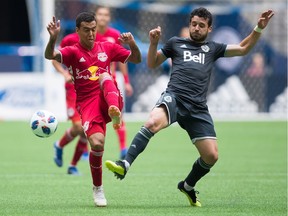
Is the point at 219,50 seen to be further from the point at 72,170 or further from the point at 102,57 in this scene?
the point at 72,170

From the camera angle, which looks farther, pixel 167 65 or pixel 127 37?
pixel 167 65

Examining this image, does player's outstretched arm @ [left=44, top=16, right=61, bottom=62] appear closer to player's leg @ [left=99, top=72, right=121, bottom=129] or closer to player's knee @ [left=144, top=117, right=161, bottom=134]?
player's leg @ [left=99, top=72, right=121, bottom=129]

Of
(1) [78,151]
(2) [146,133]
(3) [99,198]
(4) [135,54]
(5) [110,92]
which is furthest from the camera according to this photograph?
(1) [78,151]

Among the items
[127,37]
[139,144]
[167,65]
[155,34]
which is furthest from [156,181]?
[167,65]

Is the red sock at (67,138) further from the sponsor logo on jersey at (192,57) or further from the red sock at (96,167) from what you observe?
the sponsor logo on jersey at (192,57)

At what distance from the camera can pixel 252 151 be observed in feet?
55.4

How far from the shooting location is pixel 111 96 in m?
9.18

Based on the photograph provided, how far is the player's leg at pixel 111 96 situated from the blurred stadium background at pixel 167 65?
12.9 m

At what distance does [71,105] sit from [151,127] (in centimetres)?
433

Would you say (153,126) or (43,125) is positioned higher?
(153,126)

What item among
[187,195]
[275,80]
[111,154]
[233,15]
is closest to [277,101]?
[275,80]

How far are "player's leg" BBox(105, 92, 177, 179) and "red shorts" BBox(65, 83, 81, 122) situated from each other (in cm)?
386

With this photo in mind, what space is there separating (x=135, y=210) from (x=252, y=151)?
8100 millimetres

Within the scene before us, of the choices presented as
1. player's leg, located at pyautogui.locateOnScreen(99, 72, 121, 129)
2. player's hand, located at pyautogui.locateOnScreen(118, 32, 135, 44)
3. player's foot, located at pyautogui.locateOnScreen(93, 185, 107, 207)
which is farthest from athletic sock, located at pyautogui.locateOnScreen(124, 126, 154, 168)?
player's hand, located at pyautogui.locateOnScreen(118, 32, 135, 44)
